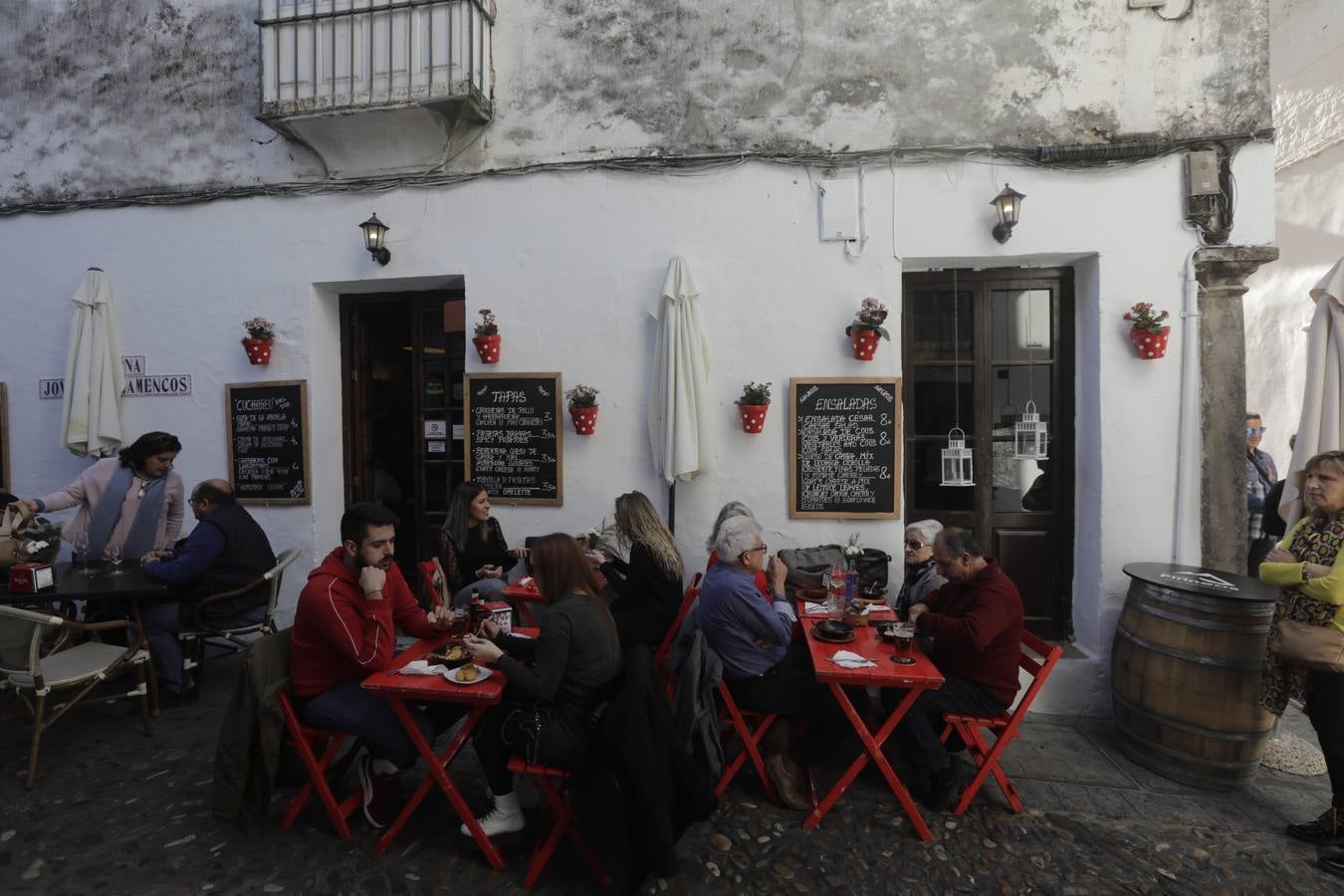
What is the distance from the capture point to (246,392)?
571 centimetres

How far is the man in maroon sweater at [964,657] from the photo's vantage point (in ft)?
11.3

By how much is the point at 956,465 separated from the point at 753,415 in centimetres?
148

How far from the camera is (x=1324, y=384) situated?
159 inches

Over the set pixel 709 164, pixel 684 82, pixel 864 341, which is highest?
pixel 684 82

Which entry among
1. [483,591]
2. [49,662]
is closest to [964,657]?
[483,591]

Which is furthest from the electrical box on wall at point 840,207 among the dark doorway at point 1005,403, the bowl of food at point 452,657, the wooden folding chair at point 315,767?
the wooden folding chair at point 315,767

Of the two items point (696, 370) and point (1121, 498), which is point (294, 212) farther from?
point (1121, 498)

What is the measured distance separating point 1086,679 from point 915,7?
4835mm

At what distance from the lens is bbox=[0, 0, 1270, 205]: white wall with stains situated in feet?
15.4

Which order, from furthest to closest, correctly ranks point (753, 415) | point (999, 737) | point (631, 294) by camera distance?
1. point (631, 294)
2. point (753, 415)
3. point (999, 737)

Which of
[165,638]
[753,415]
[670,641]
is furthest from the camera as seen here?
[753,415]

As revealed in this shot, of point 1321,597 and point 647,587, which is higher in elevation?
point 1321,597

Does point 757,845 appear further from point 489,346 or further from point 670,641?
point 489,346

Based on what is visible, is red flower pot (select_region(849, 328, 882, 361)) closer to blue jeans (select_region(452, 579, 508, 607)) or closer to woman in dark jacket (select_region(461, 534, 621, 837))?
woman in dark jacket (select_region(461, 534, 621, 837))
